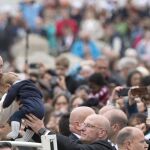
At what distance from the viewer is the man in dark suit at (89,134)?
11.2 meters

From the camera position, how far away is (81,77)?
20391 mm

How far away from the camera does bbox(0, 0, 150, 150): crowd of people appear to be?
38.0 feet

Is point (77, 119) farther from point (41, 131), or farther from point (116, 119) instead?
point (41, 131)

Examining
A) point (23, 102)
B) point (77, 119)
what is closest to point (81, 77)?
point (77, 119)

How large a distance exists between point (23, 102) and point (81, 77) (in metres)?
9.03

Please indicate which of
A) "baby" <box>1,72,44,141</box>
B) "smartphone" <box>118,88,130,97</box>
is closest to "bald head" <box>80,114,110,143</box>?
"baby" <box>1,72,44,141</box>

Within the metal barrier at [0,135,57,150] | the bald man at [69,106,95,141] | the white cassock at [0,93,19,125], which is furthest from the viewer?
the bald man at [69,106,95,141]

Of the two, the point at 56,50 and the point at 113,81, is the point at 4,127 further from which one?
the point at 56,50

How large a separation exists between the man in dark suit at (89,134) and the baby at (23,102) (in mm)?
99

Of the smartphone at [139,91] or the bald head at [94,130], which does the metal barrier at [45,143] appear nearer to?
the bald head at [94,130]

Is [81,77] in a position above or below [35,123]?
below

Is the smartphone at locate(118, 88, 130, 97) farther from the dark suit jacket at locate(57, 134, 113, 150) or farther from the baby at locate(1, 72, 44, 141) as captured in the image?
the baby at locate(1, 72, 44, 141)

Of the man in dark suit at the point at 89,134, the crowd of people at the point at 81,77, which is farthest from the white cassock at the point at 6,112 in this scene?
the man in dark suit at the point at 89,134

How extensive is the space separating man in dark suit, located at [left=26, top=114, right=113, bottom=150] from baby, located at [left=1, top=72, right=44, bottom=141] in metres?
0.10
